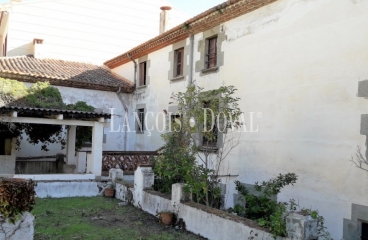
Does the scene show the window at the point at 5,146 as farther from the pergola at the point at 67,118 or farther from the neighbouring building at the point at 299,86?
the neighbouring building at the point at 299,86

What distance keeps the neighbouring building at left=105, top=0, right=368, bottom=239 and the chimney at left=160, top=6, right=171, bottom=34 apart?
7.53 meters

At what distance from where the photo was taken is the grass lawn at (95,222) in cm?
660

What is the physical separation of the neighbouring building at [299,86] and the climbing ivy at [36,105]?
494 centimetres

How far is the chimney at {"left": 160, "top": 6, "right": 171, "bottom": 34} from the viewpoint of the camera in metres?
19.3

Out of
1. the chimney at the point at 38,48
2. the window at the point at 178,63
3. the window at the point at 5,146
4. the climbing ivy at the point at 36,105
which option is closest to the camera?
the climbing ivy at the point at 36,105

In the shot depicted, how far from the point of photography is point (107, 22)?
19828mm

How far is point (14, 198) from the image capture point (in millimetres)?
4734

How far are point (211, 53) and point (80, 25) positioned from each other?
1055 cm

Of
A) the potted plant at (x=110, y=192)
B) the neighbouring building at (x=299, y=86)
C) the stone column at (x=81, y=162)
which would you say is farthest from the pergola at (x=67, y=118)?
the neighbouring building at (x=299, y=86)

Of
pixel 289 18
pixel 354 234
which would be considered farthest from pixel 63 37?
pixel 354 234

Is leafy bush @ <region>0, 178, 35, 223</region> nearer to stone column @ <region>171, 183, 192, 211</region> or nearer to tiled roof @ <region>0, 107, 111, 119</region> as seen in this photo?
stone column @ <region>171, 183, 192, 211</region>

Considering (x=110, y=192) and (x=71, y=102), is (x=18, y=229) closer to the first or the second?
(x=110, y=192)

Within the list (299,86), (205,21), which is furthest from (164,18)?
(299,86)

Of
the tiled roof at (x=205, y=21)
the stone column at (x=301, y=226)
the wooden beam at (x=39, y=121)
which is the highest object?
the tiled roof at (x=205, y=21)
